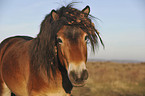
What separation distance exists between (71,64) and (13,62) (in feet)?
6.02

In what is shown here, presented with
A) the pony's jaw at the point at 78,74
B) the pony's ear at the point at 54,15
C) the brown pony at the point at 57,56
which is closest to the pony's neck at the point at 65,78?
the brown pony at the point at 57,56

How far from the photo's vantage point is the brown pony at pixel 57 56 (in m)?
1.98

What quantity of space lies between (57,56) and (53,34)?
39cm

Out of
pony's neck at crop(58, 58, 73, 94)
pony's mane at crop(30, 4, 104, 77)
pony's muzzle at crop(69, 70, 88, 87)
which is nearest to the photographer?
pony's muzzle at crop(69, 70, 88, 87)

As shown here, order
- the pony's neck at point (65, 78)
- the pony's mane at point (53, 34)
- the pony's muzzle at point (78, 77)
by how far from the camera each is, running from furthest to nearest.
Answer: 1. the pony's neck at point (65, 78)
2. the pony's mane at point (53, 34)
3. the pony's muzzle at point (78, 77)

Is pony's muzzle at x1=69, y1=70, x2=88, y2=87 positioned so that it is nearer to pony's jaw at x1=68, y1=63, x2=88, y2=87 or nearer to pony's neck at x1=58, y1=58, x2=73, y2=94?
pony's jaw at x1=68, y1=63, x2=88, y2=87

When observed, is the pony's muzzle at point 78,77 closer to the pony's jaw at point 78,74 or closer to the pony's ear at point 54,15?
the pony's jaw at point 78,74

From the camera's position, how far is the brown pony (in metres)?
1.98

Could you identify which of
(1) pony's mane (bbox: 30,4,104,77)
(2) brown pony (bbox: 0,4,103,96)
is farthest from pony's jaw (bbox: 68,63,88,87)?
(1) pony's mane (bbox: 30,4,104,77)

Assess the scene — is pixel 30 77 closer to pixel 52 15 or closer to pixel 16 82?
pixel 16 82

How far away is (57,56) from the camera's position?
2373mm

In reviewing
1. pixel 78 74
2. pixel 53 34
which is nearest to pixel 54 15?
pixel 53 34

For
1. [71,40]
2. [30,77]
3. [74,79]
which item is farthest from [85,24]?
[30,77]

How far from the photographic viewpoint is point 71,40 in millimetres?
2037
